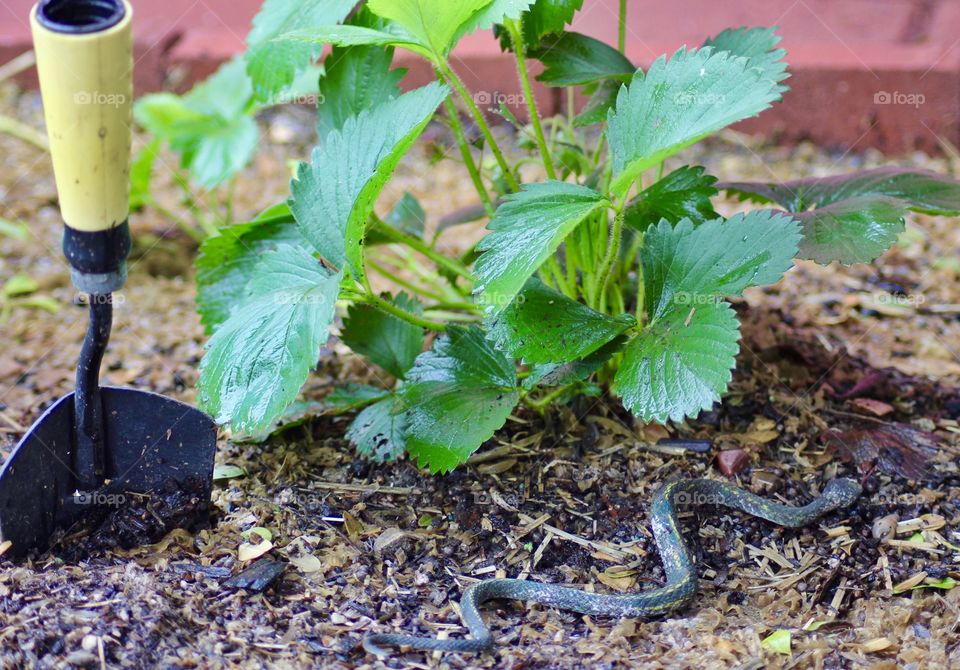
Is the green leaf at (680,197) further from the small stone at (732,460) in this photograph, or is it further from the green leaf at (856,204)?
the small stone at (732,460)

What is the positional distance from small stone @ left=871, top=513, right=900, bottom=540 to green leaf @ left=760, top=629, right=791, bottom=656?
434 mm

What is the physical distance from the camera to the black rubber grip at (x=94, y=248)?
5.76ft

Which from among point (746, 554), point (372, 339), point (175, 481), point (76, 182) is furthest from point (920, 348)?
point (76, 182)

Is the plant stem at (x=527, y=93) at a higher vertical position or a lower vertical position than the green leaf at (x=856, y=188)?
higher

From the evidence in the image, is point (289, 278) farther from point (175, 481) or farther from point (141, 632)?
point (141, 632)

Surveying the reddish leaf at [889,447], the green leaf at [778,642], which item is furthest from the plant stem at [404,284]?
the green leaf at [778,642]

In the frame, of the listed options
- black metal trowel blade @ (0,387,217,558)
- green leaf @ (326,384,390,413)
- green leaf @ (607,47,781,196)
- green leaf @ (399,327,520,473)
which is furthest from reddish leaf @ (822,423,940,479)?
black metal trowel blade @ (0,387,217,558)

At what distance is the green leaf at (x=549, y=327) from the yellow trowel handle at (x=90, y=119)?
2.47 feet

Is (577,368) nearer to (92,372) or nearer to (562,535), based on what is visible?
(562,535)

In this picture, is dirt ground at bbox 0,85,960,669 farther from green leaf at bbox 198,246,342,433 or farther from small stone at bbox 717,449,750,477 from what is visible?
green leaf at bbox 198,246,342,433

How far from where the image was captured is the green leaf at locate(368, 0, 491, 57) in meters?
1.86

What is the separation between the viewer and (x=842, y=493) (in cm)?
216

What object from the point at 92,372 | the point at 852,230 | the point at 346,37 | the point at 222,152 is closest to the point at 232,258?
the point at 92,372

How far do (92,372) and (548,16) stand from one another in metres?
1.21
